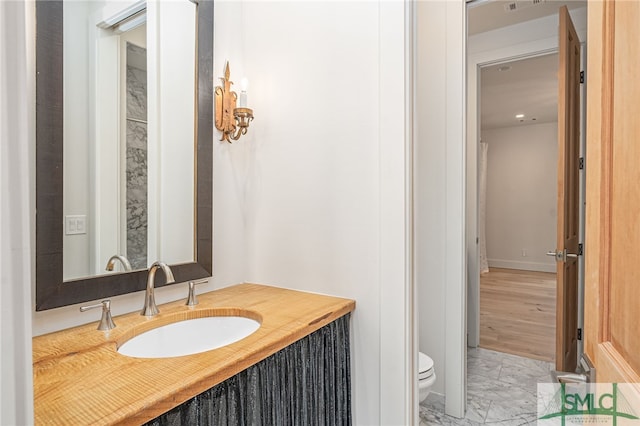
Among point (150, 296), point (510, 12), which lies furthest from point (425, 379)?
point (510, 12)

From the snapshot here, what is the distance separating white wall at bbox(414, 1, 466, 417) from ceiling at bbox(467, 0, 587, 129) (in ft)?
0.89

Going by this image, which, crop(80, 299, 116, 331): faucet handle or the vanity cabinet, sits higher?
crop(80, 299, 116, 331): faucet handle

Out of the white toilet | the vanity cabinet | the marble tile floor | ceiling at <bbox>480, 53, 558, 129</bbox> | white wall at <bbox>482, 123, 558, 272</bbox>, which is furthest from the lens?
white wall at <bbox>482, 123, 558, 272</bbox>

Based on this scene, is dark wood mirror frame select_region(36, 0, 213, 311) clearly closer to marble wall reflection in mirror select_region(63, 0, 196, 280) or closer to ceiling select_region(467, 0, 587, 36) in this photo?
marble wall reflection in mirror select_region(63, 0, 196, 280)

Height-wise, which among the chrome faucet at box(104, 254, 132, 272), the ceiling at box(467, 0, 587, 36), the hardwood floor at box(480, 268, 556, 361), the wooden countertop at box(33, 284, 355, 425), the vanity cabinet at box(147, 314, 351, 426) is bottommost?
the hardwood floor at box(480, 268, 556, 361)

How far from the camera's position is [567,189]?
2207 millimetres

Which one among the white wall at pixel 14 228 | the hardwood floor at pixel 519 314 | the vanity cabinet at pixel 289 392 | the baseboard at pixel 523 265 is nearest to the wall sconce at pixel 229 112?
the vanity cabinet at pixel 289 392

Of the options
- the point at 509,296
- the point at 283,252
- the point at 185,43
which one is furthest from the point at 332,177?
the point at 509,296

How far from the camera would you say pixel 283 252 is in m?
1.65

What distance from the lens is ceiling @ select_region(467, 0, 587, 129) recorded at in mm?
2838

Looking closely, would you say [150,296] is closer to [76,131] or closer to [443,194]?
[76,131]

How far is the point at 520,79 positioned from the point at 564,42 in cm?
236

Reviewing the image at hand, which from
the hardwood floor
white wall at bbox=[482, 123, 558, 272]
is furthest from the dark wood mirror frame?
white wall at bbox=[482, 123, 558, 272]

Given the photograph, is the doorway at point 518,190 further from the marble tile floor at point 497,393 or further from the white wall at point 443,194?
the white wall at point 443,194
